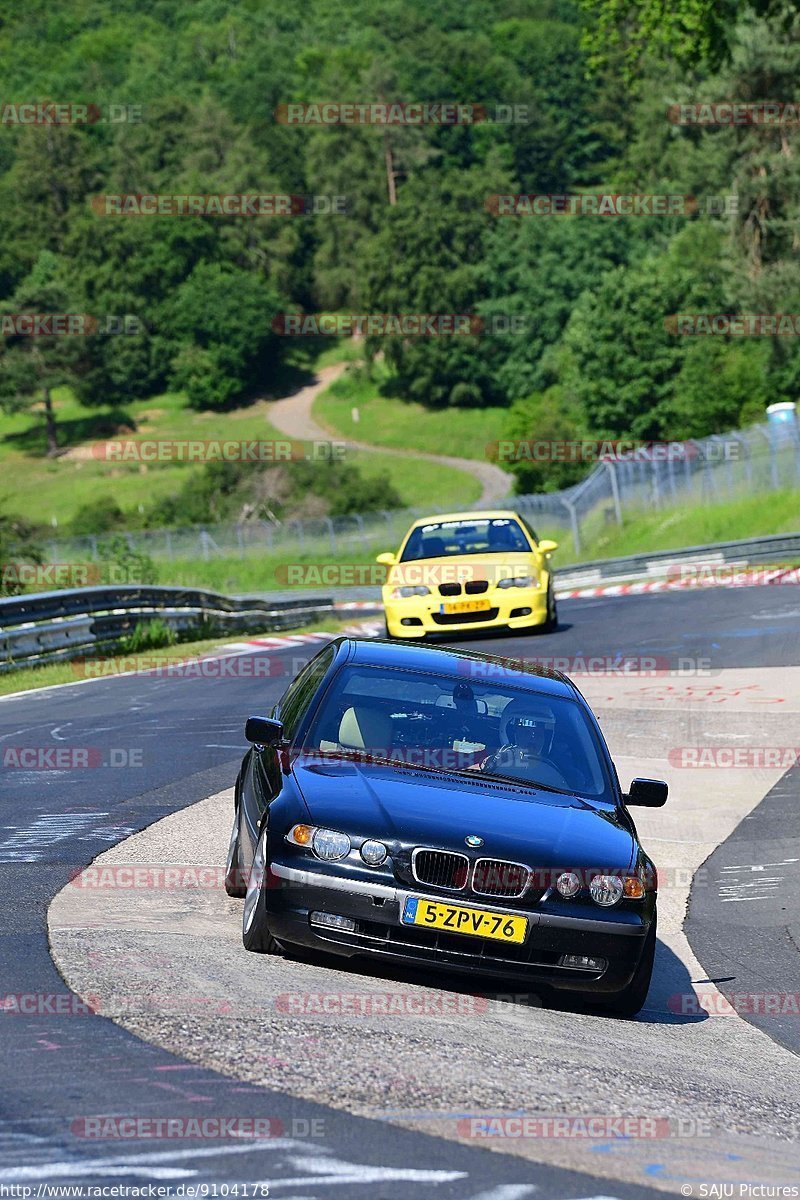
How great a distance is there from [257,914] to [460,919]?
33.6 inches

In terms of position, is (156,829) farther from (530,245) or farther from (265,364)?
(265,364)

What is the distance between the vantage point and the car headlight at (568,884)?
6.55m

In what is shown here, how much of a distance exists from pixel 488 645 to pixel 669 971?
13126 mm

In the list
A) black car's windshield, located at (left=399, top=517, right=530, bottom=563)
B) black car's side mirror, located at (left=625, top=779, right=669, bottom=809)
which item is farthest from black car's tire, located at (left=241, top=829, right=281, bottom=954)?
black car's windshield, located at (left=399, top=517, right=530, bottom=563)

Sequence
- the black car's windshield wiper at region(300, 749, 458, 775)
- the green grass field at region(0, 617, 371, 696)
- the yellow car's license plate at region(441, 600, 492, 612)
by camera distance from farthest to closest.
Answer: the yellow car's license plate at region(441, 600, 492, 612)
the green grass field at region(0, 617, 371, 696)
the black car's windshield wiper at region(300, 749, 458, 775)

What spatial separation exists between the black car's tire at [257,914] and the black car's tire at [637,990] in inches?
55.8

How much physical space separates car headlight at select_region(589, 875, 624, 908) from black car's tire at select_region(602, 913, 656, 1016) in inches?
9.7

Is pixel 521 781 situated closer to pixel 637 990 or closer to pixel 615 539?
pixel 637 990

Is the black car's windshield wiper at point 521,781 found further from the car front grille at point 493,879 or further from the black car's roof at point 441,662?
the car front grille at point 493,879

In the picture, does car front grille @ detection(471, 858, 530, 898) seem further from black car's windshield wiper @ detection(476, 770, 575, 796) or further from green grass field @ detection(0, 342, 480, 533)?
green grass field @ detection(0, 342, 480, 533)

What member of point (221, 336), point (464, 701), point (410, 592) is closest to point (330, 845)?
point (464, 701)

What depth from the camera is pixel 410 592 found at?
20.6 metres

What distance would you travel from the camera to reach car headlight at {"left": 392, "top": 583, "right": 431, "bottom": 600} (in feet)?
67.5

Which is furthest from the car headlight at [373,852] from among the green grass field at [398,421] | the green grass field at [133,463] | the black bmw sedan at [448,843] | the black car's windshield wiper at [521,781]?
the green grass field at [398,421]
